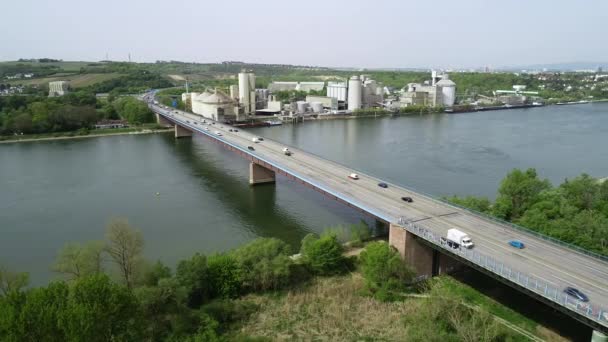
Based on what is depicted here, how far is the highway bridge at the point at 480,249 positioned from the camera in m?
10.6

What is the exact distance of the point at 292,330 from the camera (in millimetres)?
11797

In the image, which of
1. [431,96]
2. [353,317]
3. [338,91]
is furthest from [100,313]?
[431,96]

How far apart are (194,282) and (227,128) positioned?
3108cm

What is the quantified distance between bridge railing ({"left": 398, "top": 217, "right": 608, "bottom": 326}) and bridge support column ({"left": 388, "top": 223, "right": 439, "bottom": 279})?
36 centimetres

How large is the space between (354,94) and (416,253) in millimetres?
63493

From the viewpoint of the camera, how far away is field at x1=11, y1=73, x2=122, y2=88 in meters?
96.6

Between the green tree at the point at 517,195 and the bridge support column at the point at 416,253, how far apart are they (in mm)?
5702

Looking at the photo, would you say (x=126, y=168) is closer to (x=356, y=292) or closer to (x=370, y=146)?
(x=370, y=146)

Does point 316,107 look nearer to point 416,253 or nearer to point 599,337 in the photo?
point 416,253

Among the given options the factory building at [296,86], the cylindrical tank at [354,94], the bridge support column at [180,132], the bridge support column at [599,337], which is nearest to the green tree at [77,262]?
the bridge support column at [599,337]

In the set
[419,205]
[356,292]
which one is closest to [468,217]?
[419,205]

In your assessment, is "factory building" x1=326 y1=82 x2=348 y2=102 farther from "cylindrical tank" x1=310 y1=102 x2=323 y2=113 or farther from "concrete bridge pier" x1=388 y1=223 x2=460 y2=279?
"concrete bridge pier" x1=388 y1=223 x2=460 y2=279

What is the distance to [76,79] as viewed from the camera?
337ft

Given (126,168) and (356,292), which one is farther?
(126,168)
